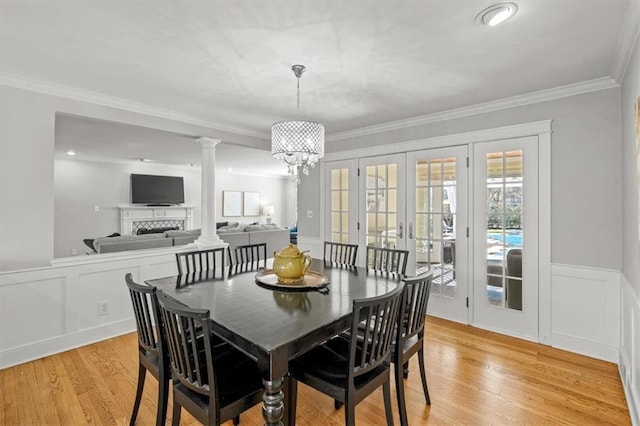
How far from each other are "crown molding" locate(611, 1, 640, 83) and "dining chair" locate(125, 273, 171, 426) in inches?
114

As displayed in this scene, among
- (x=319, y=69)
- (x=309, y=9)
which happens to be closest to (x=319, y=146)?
(x=319, y=69)

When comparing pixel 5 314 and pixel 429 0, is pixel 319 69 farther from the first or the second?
pixel 5 314

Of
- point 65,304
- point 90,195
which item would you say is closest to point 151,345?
point 65,304

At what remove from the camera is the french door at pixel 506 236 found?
312 centimetres

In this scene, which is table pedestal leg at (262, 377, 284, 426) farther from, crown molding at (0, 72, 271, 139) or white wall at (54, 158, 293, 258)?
white wall at (54, 158, 293, 258)

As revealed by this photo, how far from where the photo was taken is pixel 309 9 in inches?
68.2

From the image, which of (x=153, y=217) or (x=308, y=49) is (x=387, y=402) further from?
(x=153, y=217)

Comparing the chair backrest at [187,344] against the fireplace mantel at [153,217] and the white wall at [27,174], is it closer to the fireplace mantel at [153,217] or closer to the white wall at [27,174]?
the white wall at [27,174]

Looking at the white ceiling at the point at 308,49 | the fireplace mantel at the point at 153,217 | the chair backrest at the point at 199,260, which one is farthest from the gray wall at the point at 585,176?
the fireplace mantel at the point at 153,217

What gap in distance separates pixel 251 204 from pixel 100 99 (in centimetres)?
717

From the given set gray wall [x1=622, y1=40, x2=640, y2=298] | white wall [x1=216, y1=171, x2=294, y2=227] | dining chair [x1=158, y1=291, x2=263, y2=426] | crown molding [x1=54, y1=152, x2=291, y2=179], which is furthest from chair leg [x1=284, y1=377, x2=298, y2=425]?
white wall [x1=216, y1=171, x2=294, y2=227]

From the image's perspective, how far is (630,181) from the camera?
2.18 metres

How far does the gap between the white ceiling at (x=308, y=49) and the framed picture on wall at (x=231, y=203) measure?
20.9 feet

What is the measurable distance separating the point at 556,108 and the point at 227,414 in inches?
141
